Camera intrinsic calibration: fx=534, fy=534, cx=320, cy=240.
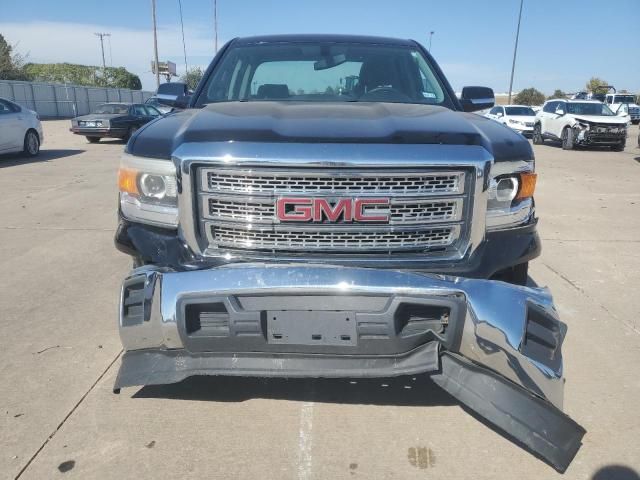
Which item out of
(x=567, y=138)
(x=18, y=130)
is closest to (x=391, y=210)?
(x=18, y=130)

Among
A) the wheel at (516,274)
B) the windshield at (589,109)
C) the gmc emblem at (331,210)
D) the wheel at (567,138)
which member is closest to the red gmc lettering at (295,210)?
the gmc emblem at (331,210)

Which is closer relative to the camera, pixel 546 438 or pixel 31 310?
pixel 546 438

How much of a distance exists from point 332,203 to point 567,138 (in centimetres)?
1861

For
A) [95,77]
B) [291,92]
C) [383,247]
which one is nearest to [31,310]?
[291,92]

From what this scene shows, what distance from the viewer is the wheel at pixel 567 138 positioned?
18.2 metres

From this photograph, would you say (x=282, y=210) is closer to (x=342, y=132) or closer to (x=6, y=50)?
(x=342, y=132)

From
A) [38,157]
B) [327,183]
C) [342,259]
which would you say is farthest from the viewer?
[38,157]

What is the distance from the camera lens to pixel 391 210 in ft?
7.54

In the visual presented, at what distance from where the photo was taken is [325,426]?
2.55m

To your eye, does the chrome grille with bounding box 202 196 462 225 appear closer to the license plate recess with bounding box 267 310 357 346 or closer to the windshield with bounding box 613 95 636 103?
the license plate recess with bounding box 267 310 357 346

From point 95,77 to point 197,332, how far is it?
3050 inches

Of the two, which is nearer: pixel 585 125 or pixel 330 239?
pixel 330 239

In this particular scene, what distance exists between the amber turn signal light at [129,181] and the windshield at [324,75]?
117 cm

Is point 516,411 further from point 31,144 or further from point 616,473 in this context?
point 31,144
